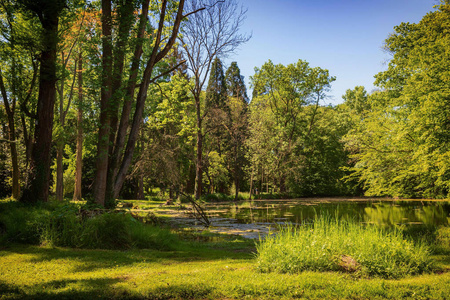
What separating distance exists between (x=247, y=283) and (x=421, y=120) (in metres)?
11.4

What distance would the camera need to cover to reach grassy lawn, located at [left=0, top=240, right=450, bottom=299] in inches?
164

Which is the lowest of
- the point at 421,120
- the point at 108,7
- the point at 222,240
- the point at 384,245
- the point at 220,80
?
the point at 222,240

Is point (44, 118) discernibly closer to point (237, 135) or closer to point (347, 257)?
point (347, 257)

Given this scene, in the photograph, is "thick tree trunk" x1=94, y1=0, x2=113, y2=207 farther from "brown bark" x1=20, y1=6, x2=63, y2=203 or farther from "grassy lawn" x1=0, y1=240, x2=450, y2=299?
"grassy lawn" x1=0, y1=240, x2=450, y2=299

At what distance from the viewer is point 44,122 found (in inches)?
381

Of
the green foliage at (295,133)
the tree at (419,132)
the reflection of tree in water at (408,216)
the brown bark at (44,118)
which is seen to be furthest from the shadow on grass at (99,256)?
the green foliage at (295,133)

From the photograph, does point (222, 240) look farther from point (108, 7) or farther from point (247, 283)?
point (108, 7)

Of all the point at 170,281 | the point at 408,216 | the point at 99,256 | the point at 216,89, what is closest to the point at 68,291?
the point at 170,281

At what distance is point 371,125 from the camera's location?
57.5ft

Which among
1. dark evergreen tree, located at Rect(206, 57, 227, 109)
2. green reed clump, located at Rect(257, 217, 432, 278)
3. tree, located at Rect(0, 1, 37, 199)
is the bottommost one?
green reed clump, located at Rect(257, 217, 432, 278)

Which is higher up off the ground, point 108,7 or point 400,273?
point 108,7

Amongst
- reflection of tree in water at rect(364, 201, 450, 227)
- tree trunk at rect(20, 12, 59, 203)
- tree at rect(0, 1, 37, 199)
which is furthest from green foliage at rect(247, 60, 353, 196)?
tree trunk at rect(20, 12, 59, 203)

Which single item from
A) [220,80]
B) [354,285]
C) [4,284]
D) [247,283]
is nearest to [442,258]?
[354,285]

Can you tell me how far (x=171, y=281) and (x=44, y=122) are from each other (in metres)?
7.60
